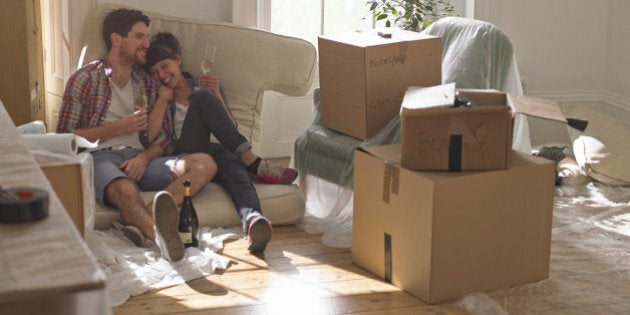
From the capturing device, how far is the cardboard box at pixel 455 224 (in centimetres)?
289

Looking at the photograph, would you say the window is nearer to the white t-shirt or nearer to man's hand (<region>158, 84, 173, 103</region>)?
A: man's hand (<region>158, 84, 173, 103</region>)

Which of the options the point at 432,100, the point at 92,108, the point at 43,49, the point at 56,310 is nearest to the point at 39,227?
the point at 56,310

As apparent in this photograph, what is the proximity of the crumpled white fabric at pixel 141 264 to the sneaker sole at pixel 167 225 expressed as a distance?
0.04m

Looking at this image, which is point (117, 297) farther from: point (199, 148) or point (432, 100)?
point (432, 100)

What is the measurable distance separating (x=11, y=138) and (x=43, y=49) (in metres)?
2.94

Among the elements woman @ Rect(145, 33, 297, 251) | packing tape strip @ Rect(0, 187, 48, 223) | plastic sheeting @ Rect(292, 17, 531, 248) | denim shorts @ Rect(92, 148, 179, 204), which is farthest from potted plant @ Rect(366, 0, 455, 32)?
packing tape strip @ Rect(0, 187, 48, 223)

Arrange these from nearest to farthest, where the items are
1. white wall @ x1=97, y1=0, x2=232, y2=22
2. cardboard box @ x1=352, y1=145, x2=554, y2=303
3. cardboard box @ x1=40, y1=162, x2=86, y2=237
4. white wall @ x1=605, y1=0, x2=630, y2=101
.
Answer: cardboard box @ x1=40, y1=162, x2=86, y2=237, cardboard box @ x1=352, y1=145, x2=554, y2=303, white wall @ x1=97, y1=0, x2=232, y2=22, white wall @ x1=605, y1=0, x2=630, y2=101

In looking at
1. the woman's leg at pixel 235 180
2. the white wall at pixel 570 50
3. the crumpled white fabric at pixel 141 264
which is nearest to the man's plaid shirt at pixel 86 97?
the woman's leg at pixel 235 180

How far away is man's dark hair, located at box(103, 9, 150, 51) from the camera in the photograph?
384cm

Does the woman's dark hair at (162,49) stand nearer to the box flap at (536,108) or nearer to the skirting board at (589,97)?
Result: the box flap at (536,108)

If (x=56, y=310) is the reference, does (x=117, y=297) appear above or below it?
below

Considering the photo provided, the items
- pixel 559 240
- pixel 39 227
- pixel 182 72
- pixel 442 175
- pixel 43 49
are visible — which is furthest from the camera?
pixel 43 49

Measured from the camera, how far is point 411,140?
2949 millimetres

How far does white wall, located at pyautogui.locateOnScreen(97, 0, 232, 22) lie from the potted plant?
2.46ft
